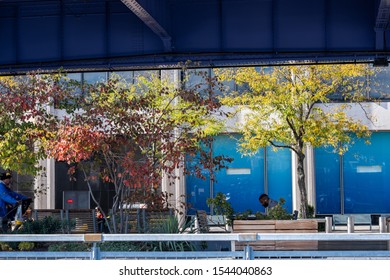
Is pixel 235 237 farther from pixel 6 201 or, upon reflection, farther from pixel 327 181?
pixel 327 181

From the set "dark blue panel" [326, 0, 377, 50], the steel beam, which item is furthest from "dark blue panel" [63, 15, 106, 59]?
"dark blue panel" [326, 0, 377, 50]

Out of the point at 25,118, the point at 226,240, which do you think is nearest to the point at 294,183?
the point at 25,118

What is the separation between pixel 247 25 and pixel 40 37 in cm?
539

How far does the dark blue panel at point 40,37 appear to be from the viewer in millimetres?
22172

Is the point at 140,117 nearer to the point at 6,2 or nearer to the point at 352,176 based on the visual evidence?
the point at 6,2

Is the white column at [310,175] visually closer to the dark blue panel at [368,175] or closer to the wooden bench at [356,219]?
the wooden bench at [356,219]

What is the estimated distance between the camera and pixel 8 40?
2255 centimetres

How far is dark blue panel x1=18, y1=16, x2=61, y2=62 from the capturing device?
2217cm

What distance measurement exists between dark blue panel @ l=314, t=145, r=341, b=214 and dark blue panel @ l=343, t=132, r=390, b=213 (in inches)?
15.2

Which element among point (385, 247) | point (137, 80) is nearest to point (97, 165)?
point (385, 247)

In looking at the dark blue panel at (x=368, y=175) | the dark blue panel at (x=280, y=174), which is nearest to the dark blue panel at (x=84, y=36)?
the dark blue panel at (x=280, y=174)

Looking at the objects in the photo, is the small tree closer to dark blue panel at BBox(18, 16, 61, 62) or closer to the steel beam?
dark blue panel at BBox(18, 16, 61, 62)

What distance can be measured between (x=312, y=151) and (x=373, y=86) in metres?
3.75

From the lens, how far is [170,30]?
21062mm
